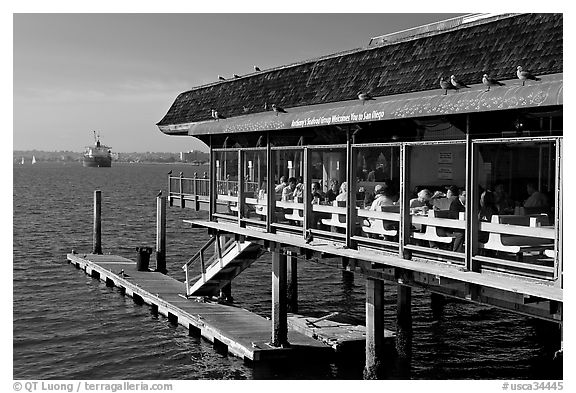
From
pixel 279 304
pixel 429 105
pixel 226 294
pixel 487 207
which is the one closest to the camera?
pixel 429 105

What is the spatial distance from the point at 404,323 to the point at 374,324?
6.36 metres

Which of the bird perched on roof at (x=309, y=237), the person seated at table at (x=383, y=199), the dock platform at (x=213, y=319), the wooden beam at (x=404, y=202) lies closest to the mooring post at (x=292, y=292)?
the dock platform at (x=213, y=319)

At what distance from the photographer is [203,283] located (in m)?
27.6

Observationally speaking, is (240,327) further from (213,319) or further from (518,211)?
(518,211)

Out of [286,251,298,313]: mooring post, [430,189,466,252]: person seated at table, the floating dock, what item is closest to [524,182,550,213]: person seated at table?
[430,189,466,252]: person seated at table

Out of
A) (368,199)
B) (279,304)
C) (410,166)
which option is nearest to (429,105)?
(410,166)

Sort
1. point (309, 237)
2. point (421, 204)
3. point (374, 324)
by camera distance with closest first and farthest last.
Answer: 1. point (421, 204)
2. point (309, 237)
3. point (374, 324)

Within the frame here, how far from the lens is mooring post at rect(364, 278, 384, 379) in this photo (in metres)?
18.0

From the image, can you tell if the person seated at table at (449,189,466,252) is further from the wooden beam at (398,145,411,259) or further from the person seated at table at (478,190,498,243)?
the wooden beam at (398,145,411,259)

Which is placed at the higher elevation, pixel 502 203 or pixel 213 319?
pixel 502 203

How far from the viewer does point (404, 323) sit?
24312 mm

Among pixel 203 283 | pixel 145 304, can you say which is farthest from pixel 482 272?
pixel 145 304
